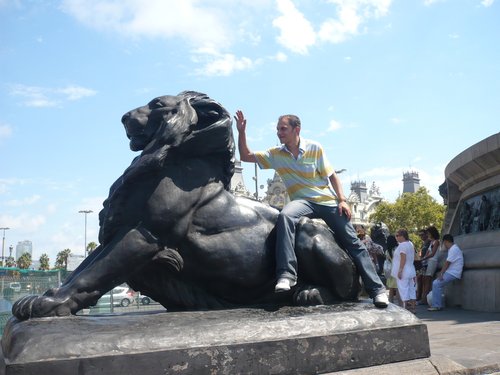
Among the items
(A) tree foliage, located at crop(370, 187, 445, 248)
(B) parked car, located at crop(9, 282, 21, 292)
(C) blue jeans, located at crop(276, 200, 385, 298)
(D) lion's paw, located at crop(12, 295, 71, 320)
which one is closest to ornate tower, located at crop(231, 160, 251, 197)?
(A) tree foliage, located at crop(370, 187, 445, 248)

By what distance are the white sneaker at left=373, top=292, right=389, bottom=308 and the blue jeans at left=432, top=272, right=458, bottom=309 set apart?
→ 231 inches

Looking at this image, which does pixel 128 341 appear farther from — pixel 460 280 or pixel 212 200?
pixel 460 280

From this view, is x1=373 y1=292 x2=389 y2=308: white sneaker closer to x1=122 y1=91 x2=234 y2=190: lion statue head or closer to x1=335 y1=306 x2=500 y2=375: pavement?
x1=335 y1=306 x2=500 y2=375: pavement

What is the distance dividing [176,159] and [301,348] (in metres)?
1.39

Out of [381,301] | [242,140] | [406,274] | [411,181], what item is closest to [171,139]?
[242,140]

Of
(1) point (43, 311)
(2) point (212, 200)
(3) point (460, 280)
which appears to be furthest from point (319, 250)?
(3) point (460, 280)

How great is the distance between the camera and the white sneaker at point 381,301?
3492 millimetres

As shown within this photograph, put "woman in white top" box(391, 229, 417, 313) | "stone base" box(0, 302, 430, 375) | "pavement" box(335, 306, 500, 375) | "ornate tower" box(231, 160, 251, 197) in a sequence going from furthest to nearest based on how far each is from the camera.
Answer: "ornate tower" box(231, 160, 251, 197)
"woman in white top" box(391, 229, 417, 313)
"pavement" box(335, 306, 500, 375)
"stone base" box(0, 302, 430, 375)

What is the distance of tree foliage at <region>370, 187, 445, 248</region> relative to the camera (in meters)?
56.2

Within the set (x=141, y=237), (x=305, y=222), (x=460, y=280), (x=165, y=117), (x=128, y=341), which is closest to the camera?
(x=128, y=341)

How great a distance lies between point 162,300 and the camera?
3443 mm

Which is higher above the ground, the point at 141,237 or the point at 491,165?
the point at 491,165

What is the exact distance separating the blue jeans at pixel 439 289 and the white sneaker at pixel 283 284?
6.36m

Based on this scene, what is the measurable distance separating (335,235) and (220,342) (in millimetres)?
1462
